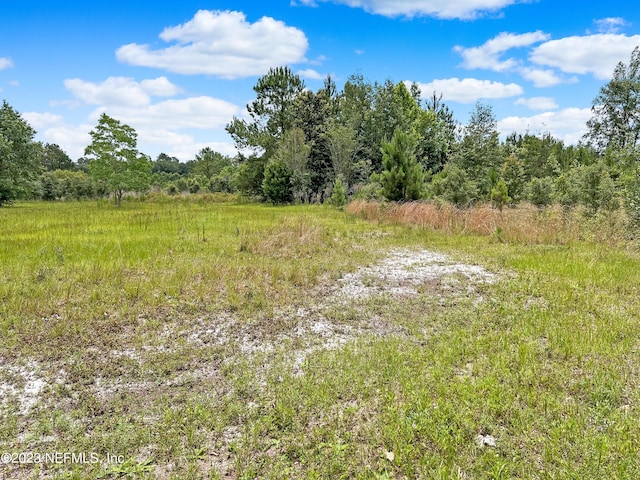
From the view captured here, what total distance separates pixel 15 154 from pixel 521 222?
90.5 feet

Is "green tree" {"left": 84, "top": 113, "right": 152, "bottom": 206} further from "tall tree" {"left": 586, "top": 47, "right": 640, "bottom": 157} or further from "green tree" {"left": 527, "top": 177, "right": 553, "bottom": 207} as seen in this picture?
"tall tree" {"left": 586, "top": 47, "right": 640, "bottom": 157}

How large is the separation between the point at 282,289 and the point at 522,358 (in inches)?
136

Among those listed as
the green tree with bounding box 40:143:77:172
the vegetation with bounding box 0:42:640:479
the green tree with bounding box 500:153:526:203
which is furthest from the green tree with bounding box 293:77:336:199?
the green tree with bounding box 40:143:77:172

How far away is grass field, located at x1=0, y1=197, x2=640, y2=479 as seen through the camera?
7.39ft

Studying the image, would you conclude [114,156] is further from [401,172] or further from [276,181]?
[401,172]

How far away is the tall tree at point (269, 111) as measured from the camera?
31.3 meters

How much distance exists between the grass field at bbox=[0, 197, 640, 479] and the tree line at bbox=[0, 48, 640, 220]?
886 cm

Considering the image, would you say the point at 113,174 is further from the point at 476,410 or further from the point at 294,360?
the point at 476,410

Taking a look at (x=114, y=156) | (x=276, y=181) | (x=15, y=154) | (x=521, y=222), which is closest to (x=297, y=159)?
(x=276, y=181)

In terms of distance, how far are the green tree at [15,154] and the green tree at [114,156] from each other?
440 centimetres

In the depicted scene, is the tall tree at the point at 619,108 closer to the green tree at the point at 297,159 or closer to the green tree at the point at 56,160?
the green tree at the point at 297,159

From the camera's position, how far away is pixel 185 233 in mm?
10617

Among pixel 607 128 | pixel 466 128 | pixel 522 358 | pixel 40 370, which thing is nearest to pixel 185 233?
pixel 40 370

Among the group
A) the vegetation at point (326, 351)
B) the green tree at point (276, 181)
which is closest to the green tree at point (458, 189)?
the vegetation at point (326, 351)
